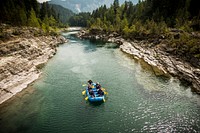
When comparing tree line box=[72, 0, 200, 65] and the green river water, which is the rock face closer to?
the green river water

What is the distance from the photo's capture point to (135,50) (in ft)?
228

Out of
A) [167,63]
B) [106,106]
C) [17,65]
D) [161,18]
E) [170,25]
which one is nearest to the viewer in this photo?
[106,106]

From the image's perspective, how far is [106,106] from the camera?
96.7 ft

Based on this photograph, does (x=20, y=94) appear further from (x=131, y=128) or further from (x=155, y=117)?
(x=155, y=117)

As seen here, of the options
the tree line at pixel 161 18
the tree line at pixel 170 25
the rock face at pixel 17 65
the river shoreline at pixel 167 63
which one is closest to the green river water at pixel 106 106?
the rock face at pixel 17 65

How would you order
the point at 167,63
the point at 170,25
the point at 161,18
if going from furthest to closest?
the point at 161,18
the point at 170,25
the point at 167,63

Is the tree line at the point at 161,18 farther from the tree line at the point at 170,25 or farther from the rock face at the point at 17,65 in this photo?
the rock face at the point at 17,65

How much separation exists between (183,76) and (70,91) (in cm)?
2780

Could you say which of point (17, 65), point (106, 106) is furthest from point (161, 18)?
point (17, 65)

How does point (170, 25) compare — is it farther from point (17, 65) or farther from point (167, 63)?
point (17, 65)

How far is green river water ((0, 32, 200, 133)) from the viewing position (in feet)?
78.1

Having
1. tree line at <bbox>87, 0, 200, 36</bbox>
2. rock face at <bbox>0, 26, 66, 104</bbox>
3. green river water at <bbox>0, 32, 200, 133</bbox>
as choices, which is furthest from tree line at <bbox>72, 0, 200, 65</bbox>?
rock face at <bbox>0, 26, 66, 104</bbox>

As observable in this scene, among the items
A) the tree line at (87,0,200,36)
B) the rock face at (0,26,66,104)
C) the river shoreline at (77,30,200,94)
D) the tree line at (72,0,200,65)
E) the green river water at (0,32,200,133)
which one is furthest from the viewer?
the tree line at (87,0,200,36)

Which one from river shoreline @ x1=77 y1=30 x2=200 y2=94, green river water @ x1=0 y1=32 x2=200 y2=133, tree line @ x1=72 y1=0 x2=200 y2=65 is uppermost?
tree line @ x1=72 y1=0 x2=200 y2=65
